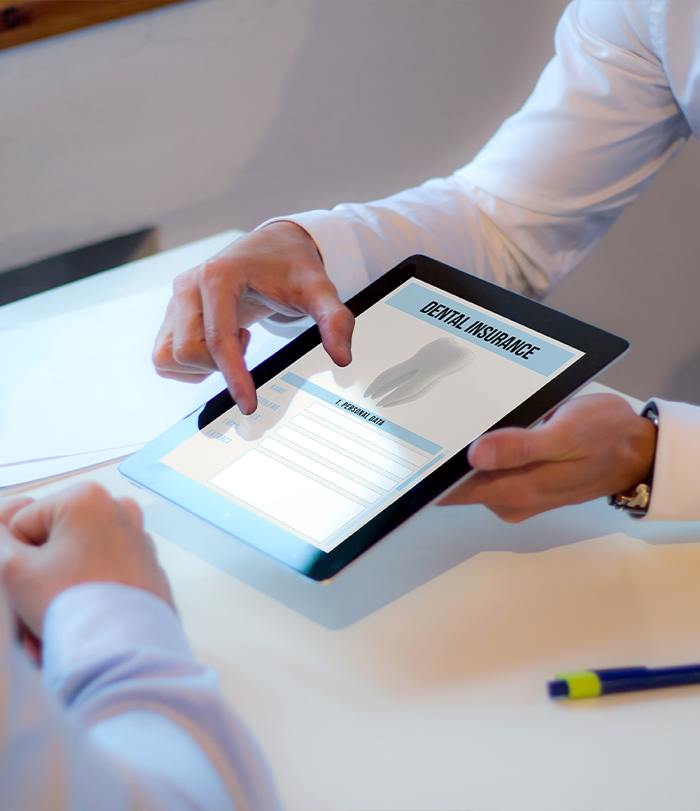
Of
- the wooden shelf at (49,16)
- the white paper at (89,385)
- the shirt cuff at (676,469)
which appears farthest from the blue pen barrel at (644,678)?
the wooden shelf at (49,16)

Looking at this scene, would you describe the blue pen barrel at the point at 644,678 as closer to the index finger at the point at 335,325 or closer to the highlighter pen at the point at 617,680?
the highlighter pen at the point at 617,680

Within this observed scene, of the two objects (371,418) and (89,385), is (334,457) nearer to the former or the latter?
(371,418)

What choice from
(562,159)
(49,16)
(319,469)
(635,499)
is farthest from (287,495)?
(49,16)

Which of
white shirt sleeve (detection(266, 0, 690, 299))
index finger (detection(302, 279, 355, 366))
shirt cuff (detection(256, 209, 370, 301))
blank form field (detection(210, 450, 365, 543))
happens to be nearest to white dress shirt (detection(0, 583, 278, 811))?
blank form field (detection(210, 450, 365, 543))

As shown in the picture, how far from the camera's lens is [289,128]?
144 cm

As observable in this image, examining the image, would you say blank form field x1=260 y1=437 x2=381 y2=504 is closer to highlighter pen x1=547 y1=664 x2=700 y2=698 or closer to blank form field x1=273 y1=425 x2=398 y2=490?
blank form field x1=273 y1=425 x2=398 y2=490

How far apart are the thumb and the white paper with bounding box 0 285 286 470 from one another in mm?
256

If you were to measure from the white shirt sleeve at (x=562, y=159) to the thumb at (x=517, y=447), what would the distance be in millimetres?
330

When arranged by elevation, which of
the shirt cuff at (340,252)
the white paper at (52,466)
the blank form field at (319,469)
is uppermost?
the shirt cuff at (340,252)

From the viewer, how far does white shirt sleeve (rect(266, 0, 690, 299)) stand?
1001 mm

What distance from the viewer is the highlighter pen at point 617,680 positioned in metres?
0.61

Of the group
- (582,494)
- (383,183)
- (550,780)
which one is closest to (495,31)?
(383,183)

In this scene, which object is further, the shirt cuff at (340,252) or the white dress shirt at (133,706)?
the shirt cuff at (340,252)

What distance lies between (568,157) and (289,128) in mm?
529
